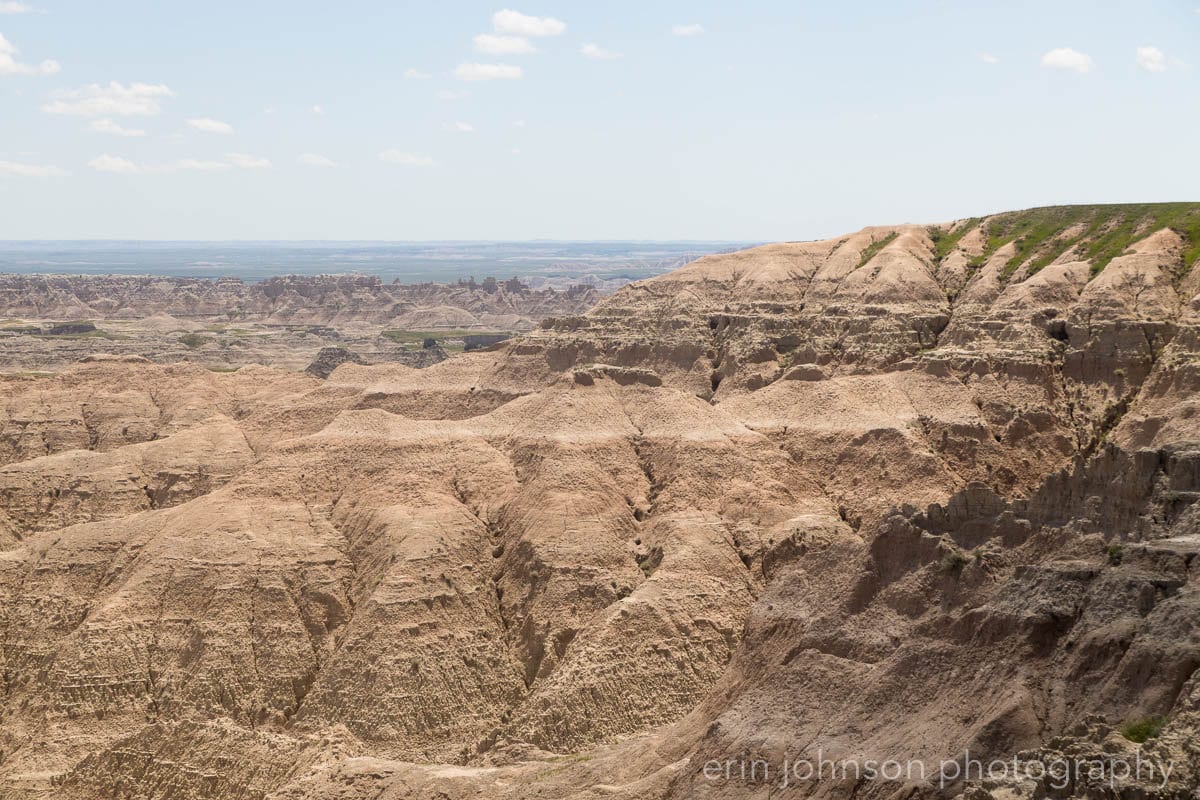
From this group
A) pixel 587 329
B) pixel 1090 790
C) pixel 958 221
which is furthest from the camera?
pixel 958 221

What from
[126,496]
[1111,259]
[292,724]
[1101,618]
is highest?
[1111,259]

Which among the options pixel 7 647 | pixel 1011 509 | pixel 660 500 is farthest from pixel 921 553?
pixel 7 647

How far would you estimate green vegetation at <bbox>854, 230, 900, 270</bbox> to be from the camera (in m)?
117

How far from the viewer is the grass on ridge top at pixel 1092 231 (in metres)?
102

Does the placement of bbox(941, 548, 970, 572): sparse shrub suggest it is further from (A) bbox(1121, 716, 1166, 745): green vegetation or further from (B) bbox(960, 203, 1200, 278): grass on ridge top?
(B) bbox(960, 203, 1200, 278): grass on ridge top

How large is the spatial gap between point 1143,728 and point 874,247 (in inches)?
3618

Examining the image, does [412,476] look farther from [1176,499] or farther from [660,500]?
[1176,499]

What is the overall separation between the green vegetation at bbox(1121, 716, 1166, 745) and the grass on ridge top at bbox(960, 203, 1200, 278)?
7106cm

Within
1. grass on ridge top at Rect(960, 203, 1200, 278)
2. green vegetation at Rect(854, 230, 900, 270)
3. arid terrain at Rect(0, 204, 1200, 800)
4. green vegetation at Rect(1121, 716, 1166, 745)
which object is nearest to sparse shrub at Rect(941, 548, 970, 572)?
arid terrain at Rect(0, 204, 1200, 800)

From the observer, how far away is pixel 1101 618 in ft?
125

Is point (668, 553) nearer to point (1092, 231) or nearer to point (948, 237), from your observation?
point (1092, 231)

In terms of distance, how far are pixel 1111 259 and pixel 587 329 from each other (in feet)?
139

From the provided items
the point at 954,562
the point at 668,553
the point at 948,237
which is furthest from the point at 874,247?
the point at 954,562

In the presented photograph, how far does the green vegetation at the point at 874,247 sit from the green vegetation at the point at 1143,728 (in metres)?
85.9
